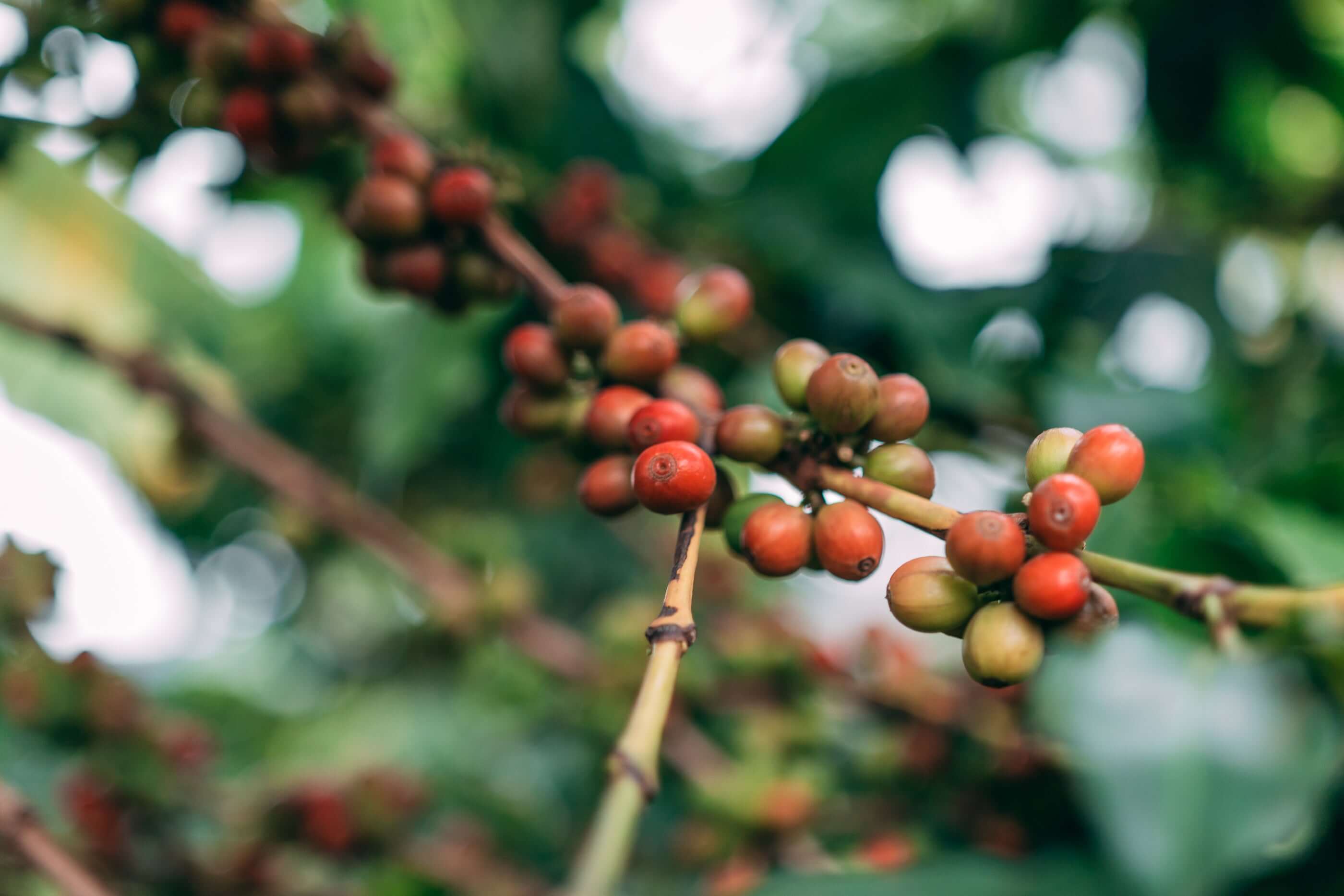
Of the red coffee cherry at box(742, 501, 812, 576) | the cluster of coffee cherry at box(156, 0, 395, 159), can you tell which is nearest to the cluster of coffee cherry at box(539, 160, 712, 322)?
the cluster of coffee cherry at box(156, 0, 395, 159)

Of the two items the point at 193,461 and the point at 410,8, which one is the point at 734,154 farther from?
the point at 193,461

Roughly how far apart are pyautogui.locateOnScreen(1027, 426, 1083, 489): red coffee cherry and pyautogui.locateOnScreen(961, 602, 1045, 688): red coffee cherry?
10 centimetres

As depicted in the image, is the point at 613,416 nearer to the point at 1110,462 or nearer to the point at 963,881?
the point at 1110,462

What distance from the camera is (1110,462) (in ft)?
1.88

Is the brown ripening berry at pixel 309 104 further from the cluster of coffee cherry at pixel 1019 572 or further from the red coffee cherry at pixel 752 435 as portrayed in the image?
the cluster of coffee cherry at pixel 1019 572

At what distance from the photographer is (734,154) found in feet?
6.88

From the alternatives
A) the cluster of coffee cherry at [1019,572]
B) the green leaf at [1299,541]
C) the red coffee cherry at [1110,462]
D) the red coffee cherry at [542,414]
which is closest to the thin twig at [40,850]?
the red coffee cherry at [542,414]

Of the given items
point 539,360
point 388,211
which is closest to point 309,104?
point 388,211

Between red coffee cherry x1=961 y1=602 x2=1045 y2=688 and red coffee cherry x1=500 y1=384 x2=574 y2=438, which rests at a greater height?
red coffee cherry x1=500 y1=384 x2=574 y2=438

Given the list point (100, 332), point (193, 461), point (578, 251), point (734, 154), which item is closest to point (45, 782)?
point (193, 461)

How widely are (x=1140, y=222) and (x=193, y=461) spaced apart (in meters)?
1.79

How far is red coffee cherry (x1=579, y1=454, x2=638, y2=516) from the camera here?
0.67 metres

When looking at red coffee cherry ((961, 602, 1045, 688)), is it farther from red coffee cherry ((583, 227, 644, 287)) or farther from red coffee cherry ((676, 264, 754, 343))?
red coffee cherry ((583, 227, 644, 287))

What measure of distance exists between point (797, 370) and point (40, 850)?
0.79 m
